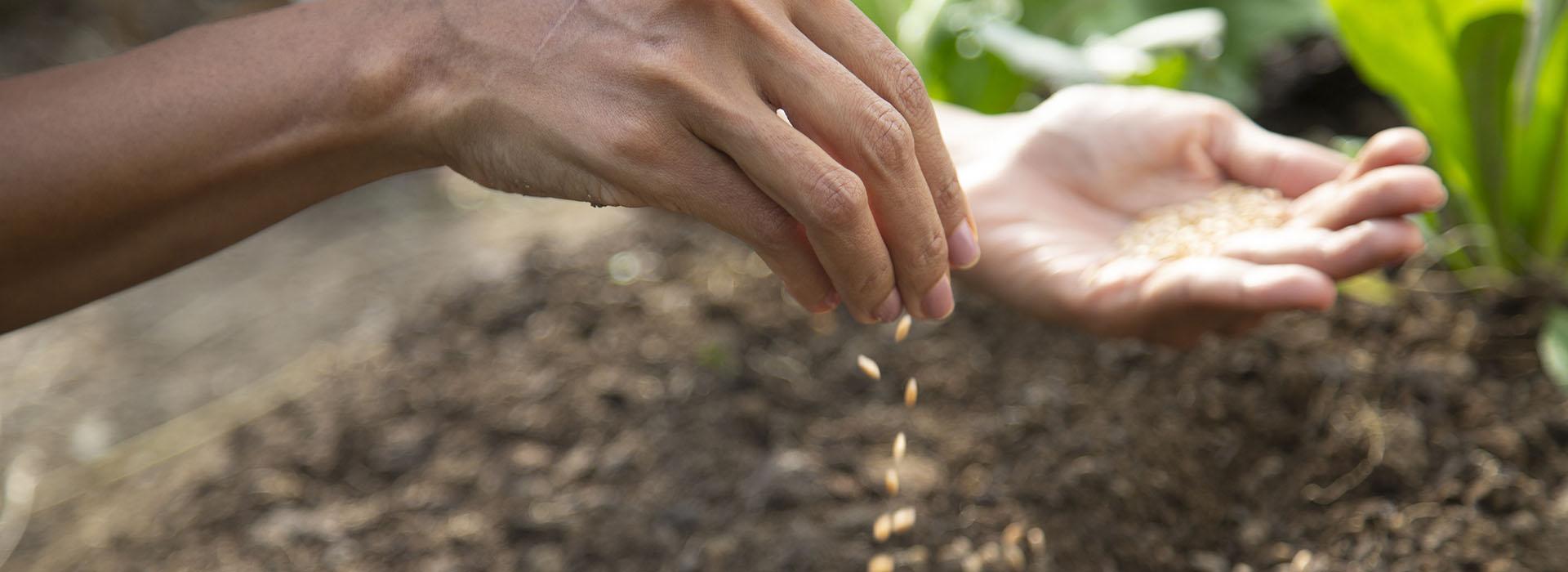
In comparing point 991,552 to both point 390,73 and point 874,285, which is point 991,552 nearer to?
point 874,285

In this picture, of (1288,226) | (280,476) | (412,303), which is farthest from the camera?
(412,303)

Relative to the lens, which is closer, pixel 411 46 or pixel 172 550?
pixel 411 46

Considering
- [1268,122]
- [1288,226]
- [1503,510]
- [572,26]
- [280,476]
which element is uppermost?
[572,26]

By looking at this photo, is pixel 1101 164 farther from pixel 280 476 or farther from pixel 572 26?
pixel 280 476

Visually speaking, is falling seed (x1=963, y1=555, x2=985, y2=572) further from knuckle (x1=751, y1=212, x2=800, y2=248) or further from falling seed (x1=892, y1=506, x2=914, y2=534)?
knuckle (x1=751, y1=212, x2=800, y2=248)

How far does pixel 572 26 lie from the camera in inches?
35.2

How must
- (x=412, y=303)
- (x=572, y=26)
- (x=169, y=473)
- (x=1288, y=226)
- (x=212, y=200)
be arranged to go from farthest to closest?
(x=412, y=303)
(x=169, y=473)
(x=1288, y=226)
(x=212, y=200)
(x=572, y=26)

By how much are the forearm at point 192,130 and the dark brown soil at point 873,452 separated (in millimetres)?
607

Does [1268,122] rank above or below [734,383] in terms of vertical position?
below

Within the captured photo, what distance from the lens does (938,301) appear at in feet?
3.47

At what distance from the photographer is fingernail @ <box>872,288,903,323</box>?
1034 millimetres

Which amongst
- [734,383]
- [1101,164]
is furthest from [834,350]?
[1101,164]

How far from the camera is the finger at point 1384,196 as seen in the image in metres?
1.13

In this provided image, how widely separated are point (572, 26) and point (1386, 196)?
803 mm
